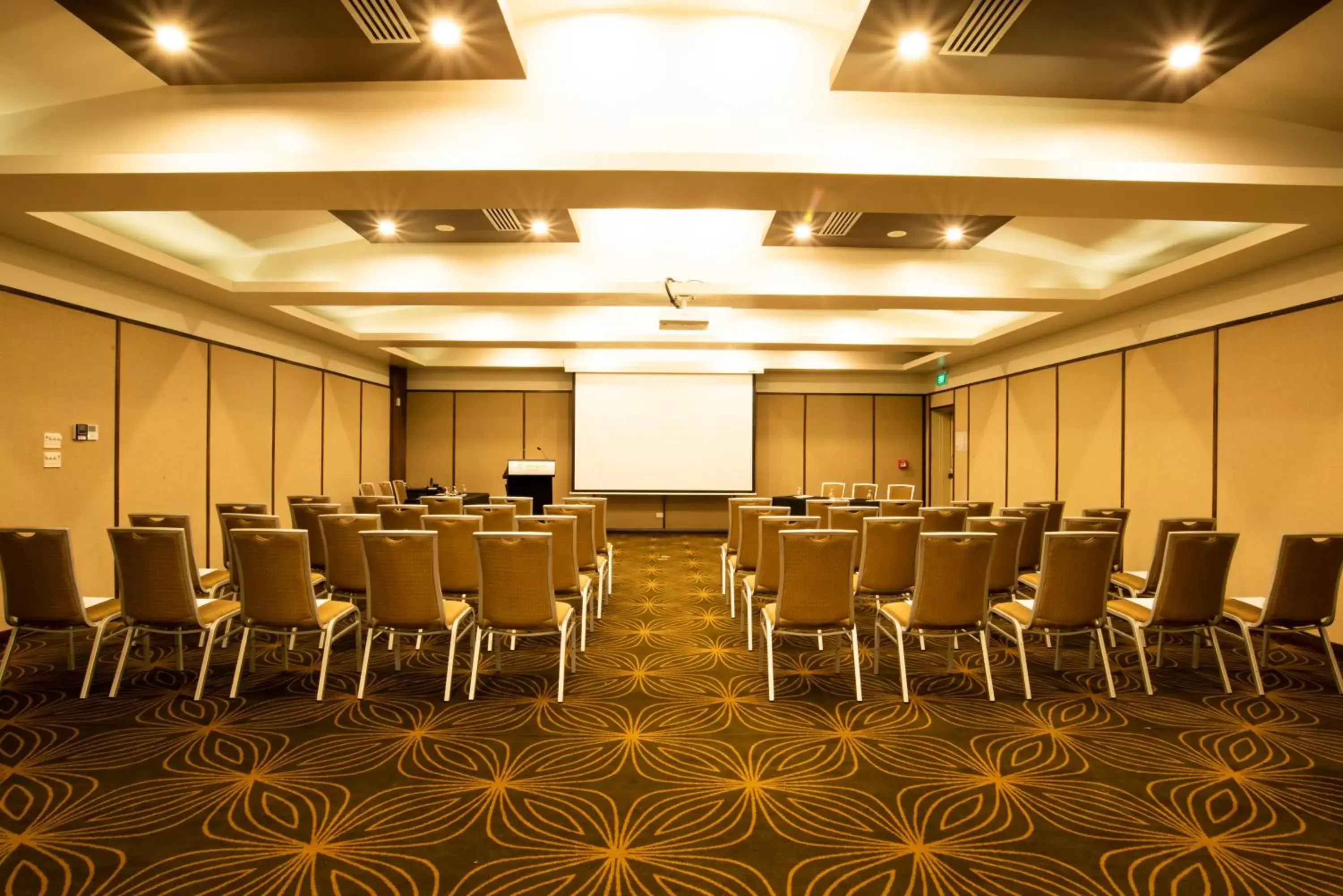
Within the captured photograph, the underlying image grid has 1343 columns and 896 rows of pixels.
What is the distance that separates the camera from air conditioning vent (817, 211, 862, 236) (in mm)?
5597

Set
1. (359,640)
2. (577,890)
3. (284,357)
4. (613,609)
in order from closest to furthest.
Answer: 1. (577,890)
2. (359,640)
3. (613,609)
4. (284,357)

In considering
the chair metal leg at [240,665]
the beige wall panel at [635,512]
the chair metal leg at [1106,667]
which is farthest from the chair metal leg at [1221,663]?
the beige wall panel at [635,512]

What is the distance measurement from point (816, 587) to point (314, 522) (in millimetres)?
4377

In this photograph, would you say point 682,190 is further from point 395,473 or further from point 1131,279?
point 395,473

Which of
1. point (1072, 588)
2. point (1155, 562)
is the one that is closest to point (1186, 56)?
point (1072, 588)

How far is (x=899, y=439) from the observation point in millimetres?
12758

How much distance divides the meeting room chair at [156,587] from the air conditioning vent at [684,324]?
15.9ft

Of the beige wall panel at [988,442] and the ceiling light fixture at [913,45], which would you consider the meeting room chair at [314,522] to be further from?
the beige wall panel at [988,442]

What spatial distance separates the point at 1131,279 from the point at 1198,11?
12.5 feet

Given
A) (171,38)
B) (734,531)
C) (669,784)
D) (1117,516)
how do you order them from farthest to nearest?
(734,531) → (1117,516) → (171,38) → (669,784)

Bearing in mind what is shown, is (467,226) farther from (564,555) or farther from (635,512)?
(635,512)

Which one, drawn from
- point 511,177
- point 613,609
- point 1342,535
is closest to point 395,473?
point 613,609

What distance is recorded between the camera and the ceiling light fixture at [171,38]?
10.5 ft

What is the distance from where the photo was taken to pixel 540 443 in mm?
12516
